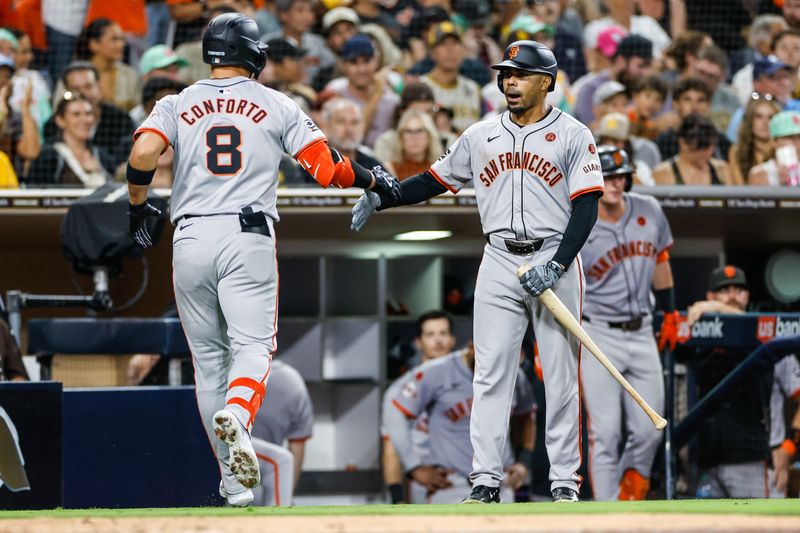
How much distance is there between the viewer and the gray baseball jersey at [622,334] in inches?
273

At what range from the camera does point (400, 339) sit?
9.51 meters

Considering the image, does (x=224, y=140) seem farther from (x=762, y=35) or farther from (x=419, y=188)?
(x=762, y=35)

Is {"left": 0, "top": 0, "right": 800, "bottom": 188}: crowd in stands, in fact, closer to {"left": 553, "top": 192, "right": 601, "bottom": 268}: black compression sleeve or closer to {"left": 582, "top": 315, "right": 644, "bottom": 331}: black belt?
{"left": 582, "top": 315, "right": 644, "bottom": 331}: black belt

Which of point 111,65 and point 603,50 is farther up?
point 603,50

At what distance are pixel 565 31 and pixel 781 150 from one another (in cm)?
315

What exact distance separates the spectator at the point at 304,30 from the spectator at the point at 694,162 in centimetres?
314

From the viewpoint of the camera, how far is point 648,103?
10.2 metres

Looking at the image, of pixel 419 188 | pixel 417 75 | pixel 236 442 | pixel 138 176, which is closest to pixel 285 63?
pixel 417 75

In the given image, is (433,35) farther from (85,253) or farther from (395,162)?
(85,253)

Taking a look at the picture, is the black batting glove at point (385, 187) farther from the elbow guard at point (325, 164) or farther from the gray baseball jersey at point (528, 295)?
the gray baseball jersey at point (528, 295)

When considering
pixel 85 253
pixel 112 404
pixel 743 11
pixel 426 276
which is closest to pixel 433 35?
pixel 426 276

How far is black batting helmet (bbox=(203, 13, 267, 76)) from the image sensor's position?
5.17 meters

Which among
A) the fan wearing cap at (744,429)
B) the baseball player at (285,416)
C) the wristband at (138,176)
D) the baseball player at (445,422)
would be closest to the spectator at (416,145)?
the baseball player at (445,422)

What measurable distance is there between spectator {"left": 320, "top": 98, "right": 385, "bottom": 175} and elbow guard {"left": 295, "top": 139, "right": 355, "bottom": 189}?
11.4 feet
